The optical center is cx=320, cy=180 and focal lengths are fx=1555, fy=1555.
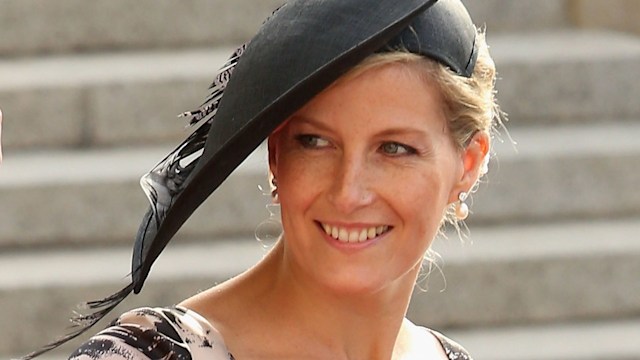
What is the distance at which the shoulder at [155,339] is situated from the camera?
2.21 meters

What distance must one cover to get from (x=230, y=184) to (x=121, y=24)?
2.98 ft

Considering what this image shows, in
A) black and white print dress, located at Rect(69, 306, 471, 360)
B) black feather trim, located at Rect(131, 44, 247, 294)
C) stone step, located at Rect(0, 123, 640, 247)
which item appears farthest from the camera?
stone step, located at Rect(0, 123, 640, 247)

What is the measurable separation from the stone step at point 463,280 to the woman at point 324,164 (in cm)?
212

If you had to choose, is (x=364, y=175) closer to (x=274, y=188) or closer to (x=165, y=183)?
(x=274, y=188)

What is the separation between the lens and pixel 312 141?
7.72 feet

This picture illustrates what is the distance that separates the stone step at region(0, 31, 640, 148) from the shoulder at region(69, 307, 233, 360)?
280cm

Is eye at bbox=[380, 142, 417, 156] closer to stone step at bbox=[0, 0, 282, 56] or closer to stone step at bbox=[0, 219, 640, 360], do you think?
stone step at bbox=[0, 219, 640, 360]

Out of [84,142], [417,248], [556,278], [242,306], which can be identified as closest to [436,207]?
[417,248]

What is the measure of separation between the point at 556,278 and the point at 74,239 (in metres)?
1.51

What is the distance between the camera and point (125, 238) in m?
4.85

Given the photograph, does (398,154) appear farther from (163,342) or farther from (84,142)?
(84,142)

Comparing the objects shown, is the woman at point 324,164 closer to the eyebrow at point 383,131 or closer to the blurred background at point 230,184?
the eyebrow at point 383,131

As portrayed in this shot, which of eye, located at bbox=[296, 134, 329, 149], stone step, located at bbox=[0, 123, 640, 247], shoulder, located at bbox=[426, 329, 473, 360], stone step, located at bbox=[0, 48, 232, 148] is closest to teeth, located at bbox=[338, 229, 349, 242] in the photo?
eye, located at bbox=[296, 134, 329, 149]

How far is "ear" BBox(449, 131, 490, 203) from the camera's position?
252 cm
